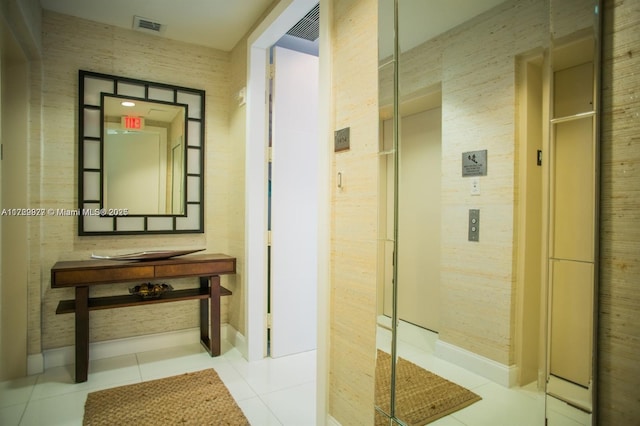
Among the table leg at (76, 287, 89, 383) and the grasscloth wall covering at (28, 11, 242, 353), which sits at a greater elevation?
the grasscloth wall covering at (28, 11, 242, 353)

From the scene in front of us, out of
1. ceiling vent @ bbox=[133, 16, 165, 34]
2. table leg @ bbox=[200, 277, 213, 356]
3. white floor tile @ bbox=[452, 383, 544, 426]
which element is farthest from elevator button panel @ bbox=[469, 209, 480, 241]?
ceiling vent @ bbox=[133, 16, 165, 34]

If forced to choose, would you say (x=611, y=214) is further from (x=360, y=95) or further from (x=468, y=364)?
(x=360, y=95)

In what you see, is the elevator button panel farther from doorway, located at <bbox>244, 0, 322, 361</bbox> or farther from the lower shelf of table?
the lower shelf of table

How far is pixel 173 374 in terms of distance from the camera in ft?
8.97

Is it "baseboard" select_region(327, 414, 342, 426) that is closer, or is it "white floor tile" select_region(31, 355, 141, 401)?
"baseboard" select_region(327, 414, 342, 426)

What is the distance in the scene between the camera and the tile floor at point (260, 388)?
1145 mm

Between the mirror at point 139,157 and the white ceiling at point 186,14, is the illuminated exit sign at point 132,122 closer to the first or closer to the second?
the mirror at point 139,157

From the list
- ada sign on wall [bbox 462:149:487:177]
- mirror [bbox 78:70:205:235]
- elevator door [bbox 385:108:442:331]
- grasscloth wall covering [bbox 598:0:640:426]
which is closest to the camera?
grasscloth wall covering [bbox 598:0:640:426]

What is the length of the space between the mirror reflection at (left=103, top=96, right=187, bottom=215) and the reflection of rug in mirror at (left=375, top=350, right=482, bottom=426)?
8.05ft

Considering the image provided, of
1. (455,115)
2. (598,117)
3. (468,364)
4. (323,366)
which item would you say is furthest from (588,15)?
(323,366)

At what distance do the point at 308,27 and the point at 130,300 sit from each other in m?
2.73

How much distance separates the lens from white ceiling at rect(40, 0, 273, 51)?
2689 millimetres

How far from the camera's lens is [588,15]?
3.13ft

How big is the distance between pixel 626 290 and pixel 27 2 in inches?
135
